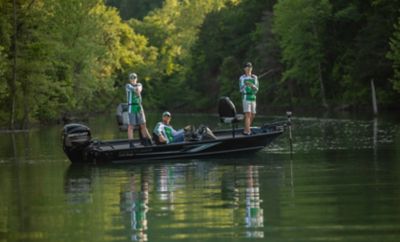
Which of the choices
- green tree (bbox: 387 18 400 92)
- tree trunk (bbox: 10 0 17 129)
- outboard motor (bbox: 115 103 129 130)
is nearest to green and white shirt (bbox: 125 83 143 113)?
outboard motor (bbox: 115 103 129 130)

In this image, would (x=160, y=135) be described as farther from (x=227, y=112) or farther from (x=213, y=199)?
(x=213, y=199)

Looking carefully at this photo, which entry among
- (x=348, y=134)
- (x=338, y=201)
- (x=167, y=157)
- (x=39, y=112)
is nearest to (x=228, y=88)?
(x=39, y=112)

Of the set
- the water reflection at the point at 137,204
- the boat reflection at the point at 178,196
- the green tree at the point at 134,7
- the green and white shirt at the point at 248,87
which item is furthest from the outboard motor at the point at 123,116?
the green tree at the point at 134,7

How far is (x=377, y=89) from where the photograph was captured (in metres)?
Answer: 66.2

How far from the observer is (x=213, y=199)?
15945 mm

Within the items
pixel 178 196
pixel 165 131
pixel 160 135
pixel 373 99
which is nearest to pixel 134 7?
pixel 373 99

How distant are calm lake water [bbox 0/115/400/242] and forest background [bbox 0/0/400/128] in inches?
1089

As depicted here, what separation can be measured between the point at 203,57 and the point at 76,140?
269ft

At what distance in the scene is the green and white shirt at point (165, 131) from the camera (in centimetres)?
2545

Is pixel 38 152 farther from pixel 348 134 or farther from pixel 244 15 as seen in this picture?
pixel 244 15

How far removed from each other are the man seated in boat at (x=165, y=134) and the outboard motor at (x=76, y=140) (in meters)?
1.77

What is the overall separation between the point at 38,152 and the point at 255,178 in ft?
43.0

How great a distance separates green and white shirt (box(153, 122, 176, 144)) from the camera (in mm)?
25453

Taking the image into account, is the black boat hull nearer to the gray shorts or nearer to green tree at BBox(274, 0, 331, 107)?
the gray shorts
